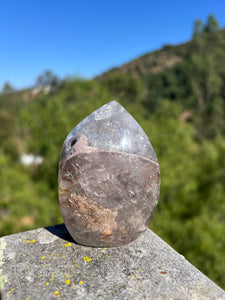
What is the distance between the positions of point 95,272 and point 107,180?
1.25 metres

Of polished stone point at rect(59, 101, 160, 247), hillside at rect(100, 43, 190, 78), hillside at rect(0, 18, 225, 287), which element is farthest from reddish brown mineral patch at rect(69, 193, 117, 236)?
hillside at rect(100, 43, 190, 78)

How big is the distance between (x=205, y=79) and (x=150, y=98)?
24.5 feet

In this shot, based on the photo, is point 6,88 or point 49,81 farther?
point 6,88

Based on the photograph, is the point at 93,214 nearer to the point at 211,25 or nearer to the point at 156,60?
the point at 211,25

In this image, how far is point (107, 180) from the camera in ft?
12.1

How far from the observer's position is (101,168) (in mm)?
3668

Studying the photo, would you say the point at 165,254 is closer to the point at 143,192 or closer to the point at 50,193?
the point at 143,192

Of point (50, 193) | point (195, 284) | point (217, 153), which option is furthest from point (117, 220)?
point (217, 153)

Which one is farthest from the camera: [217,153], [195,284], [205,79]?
[205,79]

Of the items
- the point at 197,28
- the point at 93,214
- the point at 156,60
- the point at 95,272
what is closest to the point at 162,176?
the point at 93,214

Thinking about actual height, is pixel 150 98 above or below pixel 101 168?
above

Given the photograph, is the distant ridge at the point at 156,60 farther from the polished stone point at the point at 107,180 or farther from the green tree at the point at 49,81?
the polished stone point at the point at 107,180

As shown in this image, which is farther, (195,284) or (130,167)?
(130,167)

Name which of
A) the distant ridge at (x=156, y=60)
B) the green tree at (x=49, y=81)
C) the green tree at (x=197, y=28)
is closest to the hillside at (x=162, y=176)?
the green tree at (x=49, y=81)
